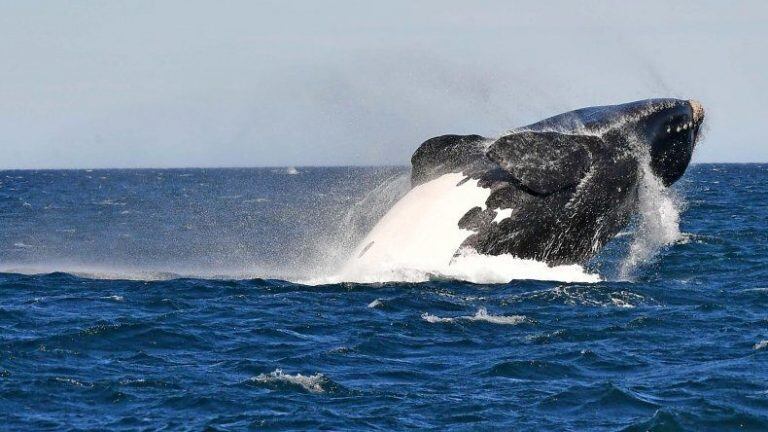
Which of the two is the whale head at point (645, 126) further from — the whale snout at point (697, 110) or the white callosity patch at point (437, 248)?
the white callosity patch at point (437, 248)

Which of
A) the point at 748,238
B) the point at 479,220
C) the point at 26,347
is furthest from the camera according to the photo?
the point at 748,238

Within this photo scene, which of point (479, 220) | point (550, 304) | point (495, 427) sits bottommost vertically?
point (495, 427)

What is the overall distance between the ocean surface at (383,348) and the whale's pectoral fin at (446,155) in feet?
4.97

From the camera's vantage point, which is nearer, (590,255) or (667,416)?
(667,416)

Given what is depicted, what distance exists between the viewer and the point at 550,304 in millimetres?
18641

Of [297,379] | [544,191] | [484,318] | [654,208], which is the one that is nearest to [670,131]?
[654,208]

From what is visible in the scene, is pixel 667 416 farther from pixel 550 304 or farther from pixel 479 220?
pixel 479 220

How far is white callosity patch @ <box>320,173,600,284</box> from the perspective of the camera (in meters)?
20.3

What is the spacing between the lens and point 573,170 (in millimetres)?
19625

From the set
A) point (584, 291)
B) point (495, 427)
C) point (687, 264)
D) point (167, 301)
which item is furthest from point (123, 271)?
point (495, 427)

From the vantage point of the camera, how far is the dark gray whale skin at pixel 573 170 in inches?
781

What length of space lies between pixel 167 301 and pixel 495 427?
29.7 feet

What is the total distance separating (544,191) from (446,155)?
2.12 metres

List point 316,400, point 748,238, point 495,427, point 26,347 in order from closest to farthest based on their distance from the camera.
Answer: point 495,427, point 316,400, point 26,347, point 748,238
